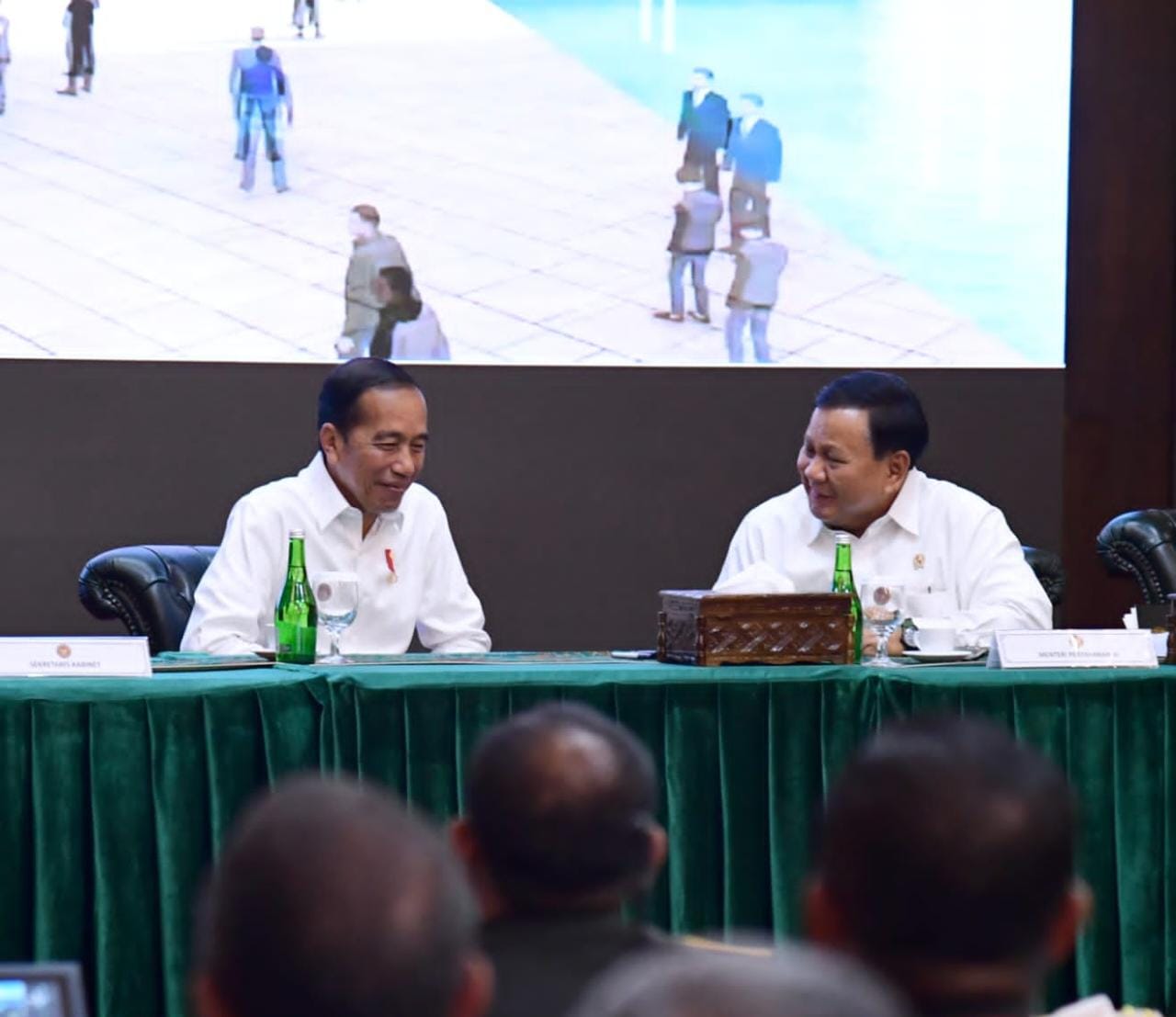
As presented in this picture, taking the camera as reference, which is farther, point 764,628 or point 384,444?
point 384,444

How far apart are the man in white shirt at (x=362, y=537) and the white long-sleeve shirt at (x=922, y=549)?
64cm

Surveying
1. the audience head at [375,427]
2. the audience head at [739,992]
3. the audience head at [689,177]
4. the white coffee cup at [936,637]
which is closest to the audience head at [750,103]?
the audience head at [689,177]

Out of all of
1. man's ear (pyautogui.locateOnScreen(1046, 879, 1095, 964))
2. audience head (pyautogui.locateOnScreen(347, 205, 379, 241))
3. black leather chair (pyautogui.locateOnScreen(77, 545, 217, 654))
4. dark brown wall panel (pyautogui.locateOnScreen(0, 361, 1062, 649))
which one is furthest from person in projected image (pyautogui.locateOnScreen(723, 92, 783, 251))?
man's ear (pyautogui.locateOnScreen(1046, 879, 1095, 964))

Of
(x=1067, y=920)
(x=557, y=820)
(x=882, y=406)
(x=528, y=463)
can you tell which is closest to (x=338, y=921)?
(x=1067, y=920)

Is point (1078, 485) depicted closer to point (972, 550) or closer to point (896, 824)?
point (972, 550)

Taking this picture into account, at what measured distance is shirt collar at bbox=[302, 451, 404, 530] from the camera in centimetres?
421

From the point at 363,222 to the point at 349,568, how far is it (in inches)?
72.9

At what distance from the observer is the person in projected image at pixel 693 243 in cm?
596

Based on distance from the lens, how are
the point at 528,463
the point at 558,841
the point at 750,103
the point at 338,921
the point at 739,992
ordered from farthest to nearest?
the point at 528,463 < the point at 750,103 < the point at 558,841 < the point at 338,921 < the point at 739,992

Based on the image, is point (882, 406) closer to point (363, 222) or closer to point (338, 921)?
point (363, 222)

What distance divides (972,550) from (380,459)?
1.24 meters

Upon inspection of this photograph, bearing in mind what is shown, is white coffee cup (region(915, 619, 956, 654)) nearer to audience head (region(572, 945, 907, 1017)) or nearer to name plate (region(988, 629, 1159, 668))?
name plate (region(988, 629, 1159, 668))

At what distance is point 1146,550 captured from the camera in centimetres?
522

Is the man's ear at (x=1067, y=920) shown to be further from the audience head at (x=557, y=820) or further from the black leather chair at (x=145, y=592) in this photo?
the black leather chair at (x=145, y=592)
